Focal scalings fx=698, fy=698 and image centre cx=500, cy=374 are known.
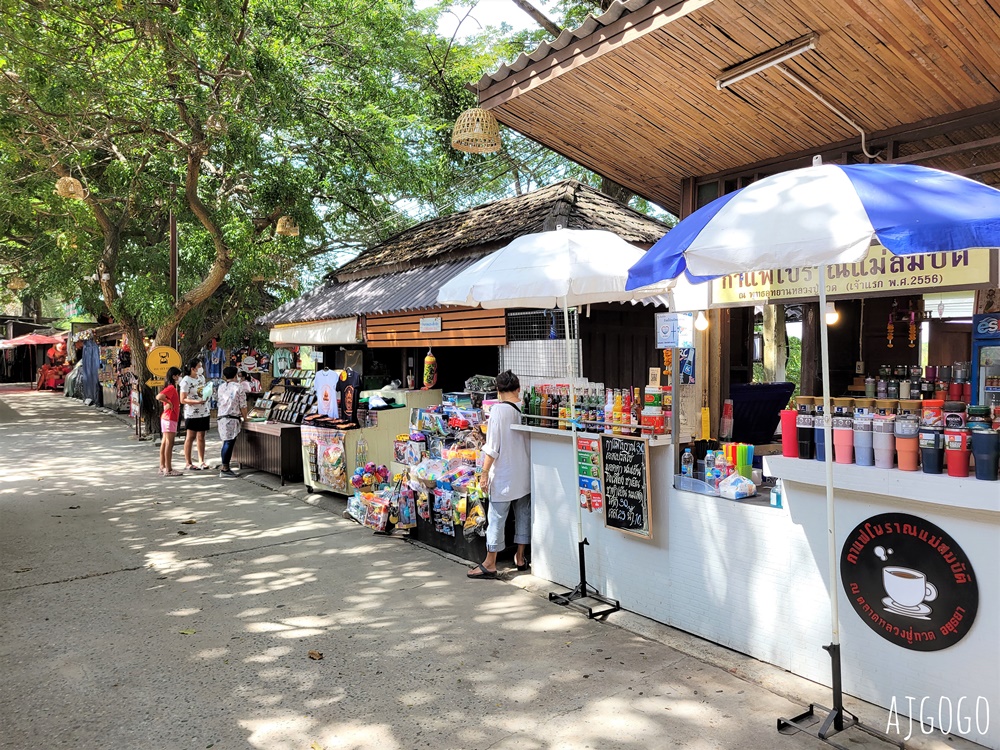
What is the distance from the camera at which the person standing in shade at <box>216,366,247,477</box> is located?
11.3m

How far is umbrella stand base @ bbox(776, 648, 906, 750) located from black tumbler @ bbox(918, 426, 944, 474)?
0.99 meters

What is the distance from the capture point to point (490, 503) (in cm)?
606

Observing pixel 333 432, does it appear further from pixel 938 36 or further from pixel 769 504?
pixel 938 36

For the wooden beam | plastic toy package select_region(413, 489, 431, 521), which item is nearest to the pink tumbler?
the wooden beam

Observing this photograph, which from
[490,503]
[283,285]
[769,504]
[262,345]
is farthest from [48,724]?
[262,345]

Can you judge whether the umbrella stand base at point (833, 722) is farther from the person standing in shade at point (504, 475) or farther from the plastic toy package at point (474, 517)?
the plastic toy package at point (474, 517)

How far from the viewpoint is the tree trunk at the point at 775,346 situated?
1173 centimetres

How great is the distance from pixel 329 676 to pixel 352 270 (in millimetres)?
9339

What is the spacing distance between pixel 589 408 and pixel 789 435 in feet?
6.02

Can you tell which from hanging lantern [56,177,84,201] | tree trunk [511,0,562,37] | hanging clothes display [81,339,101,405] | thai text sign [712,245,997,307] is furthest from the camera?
hanging clothes display [81,339,101,405]

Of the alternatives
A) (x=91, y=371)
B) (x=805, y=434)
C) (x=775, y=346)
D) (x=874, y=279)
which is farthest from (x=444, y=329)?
(x=91, y=371)

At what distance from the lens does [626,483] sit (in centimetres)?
507

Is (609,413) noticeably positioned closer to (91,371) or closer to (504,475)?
(504,475)

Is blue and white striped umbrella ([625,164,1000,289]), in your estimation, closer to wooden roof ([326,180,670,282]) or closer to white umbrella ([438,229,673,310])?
white umbrella ([438,229,673,310])
